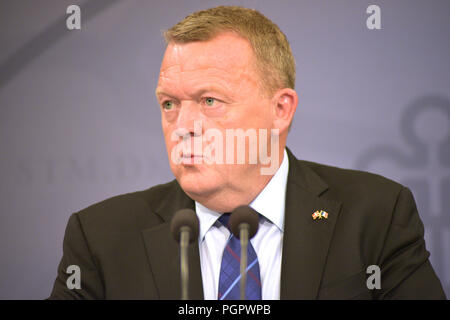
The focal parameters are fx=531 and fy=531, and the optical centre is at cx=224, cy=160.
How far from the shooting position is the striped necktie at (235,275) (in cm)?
180

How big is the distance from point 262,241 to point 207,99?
22.0 inches

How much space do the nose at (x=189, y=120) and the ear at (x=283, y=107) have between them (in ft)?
1.12

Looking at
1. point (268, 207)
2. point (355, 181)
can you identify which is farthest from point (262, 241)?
point (355, 181)

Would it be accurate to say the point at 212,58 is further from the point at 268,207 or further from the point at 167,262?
the point at 167,262

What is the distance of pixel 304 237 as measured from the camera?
189 centimetres

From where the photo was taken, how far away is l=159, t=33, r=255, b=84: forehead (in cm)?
181

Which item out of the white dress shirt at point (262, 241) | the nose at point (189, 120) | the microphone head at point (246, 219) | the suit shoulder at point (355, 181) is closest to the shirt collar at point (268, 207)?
the white dress shirt at point (262, 241)

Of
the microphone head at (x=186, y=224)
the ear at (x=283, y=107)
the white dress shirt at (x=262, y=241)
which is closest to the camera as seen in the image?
the microphone head at (x=186, y=224)

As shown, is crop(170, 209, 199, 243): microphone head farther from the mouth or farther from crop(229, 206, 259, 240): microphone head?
the mouth

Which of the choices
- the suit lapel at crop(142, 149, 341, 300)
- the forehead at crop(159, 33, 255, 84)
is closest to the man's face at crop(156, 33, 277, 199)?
the forehead at crop(159, 33, 255, 84)

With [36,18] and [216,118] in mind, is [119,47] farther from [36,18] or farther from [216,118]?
[216,118]

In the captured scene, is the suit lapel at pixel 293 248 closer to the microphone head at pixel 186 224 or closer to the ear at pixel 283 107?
the ear at pixel 283 107

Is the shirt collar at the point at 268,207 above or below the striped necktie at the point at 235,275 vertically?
above

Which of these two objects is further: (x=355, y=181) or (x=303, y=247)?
(x=355, y=181)
